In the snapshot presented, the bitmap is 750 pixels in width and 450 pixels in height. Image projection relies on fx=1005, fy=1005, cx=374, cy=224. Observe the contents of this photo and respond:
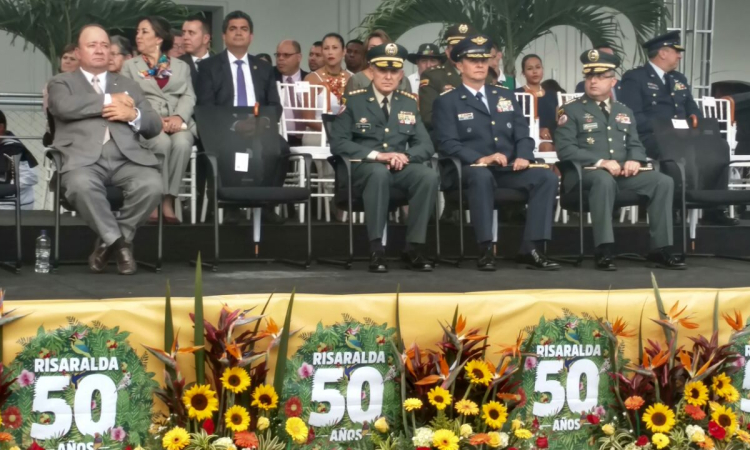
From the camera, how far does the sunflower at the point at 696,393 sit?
3.16m

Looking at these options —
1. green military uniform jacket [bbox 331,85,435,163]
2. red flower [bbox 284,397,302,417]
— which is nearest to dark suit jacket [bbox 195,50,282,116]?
green military uniform jacket [bbox 331,85,435,163]

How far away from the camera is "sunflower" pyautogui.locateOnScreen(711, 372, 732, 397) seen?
10.6 ft

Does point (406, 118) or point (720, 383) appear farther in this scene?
point (406, 118)

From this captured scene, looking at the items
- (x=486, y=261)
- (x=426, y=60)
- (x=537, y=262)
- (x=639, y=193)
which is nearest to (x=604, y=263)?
(x=537, y=262)

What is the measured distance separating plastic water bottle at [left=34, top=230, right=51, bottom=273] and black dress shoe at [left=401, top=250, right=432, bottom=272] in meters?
1.81

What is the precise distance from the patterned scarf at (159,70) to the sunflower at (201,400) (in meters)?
3.28

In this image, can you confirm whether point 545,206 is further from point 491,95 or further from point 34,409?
point 34,409

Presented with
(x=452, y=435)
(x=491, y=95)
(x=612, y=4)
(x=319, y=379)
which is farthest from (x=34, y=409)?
(x=612, y=4)

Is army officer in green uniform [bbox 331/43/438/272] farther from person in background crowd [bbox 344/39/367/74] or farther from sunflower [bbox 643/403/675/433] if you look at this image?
sunflower [bbox 643/403/675/433]

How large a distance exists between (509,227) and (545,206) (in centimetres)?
55

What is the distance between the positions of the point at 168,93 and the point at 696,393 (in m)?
3.63

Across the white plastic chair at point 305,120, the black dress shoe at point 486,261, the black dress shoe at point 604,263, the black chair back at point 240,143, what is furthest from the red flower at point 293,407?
the white plastic chair at point 305,120

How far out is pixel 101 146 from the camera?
192 inches

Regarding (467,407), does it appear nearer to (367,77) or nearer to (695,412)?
(695,412)
